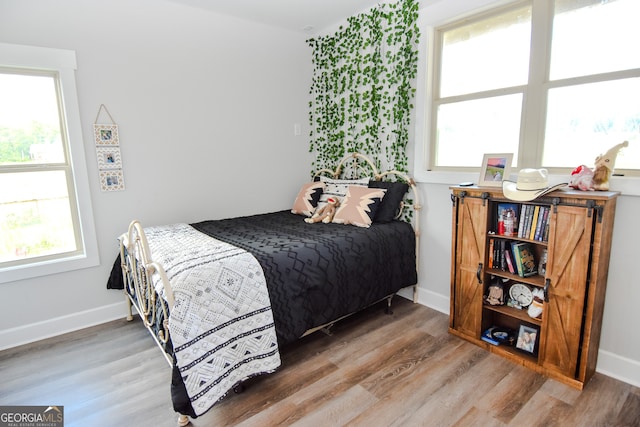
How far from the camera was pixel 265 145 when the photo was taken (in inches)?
136

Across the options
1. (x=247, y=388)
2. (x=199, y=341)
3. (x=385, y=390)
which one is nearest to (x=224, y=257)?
(x=199, y=341)

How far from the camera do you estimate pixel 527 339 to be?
209 cm

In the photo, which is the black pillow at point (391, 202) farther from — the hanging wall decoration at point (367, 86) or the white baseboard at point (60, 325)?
the white baseboard at point (60, 325)

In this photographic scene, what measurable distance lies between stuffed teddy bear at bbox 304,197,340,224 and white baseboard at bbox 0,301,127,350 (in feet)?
5.54

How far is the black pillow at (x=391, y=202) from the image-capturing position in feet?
9.26

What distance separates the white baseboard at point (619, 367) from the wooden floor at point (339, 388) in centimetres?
6

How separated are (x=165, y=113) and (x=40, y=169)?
3.16 ft

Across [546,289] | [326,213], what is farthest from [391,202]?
[546,289]

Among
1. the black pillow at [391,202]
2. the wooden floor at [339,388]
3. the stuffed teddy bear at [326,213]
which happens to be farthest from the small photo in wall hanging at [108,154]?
the black pillow at [391,202]

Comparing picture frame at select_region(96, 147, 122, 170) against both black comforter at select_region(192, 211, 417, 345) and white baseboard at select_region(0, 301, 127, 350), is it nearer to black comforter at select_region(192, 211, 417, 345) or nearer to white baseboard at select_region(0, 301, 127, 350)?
black comforter at select_region(192, 211, 417, 345)

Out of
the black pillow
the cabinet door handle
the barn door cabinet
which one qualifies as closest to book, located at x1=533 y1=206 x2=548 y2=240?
the barn door cabinet

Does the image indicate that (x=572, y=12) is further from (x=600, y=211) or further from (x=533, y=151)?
(x=600, y=211)

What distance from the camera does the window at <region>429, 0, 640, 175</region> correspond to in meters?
1.87

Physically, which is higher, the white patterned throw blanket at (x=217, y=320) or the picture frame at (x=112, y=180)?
the picture frame at (x=112, y=180)
